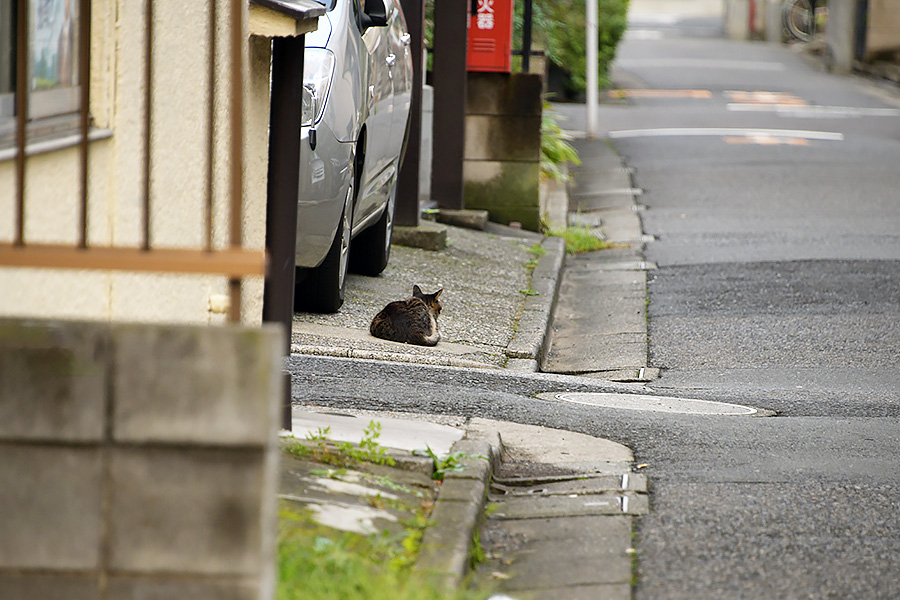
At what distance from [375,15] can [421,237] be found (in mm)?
3456

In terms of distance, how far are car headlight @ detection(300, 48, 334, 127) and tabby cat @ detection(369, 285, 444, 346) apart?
4.48 ft

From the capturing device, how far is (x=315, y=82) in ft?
22.0

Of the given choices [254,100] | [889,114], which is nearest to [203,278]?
[254,100]

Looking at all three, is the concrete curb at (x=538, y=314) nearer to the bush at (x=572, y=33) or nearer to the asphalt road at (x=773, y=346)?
the asphalt road at (x=773, y=346)

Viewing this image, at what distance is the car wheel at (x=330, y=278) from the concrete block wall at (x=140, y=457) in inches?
182

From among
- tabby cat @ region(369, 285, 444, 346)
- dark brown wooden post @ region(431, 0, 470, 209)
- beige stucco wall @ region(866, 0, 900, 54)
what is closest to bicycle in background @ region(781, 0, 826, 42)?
beige stucco wall @ region(866, 0, 900, 54)

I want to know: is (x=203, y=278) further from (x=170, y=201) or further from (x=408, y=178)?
(x=408, y=178)

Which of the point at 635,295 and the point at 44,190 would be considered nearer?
the point at 44,190

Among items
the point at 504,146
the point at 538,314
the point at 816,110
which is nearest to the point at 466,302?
the point at 538,314

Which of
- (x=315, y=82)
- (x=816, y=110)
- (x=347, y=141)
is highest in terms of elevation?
(x=816, y=110)

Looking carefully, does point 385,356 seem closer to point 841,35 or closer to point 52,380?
point 52,380

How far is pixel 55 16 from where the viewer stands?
375cm

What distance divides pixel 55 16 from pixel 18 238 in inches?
47.9

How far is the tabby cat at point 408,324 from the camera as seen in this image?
24.1ft
